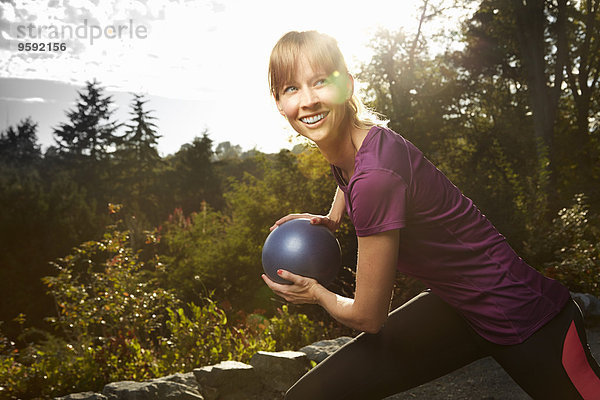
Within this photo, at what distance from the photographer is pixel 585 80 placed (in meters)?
17.4

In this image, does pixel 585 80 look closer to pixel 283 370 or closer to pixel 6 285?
pixel 283 370

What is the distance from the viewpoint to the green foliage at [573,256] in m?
7.12

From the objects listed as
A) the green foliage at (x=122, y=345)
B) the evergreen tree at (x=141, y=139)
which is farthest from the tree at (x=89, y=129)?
the green foliage at (x=122, y=345)

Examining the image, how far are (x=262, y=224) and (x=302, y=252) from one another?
770 cm

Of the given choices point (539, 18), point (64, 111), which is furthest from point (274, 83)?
point (64, 111)

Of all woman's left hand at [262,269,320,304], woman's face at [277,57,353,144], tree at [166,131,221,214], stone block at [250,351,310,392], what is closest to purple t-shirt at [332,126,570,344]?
woman's face at [277,57,353,144]

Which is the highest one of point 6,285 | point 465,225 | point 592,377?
point 465,225

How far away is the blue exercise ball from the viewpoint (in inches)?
94.5

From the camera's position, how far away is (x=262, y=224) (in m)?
10.1

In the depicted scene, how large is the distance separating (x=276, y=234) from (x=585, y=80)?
1842 cm

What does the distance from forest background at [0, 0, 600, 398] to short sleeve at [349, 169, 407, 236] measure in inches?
140

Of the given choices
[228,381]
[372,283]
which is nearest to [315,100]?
[372,283]

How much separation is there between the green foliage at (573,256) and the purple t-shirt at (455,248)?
594 centimetres

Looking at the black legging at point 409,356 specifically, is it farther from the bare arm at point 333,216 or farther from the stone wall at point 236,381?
the stone wall at point 236,381
